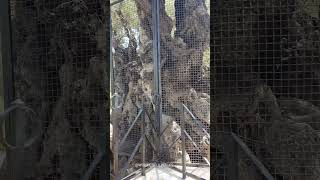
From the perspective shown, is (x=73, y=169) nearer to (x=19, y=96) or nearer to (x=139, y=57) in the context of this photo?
(x=19, y=96)

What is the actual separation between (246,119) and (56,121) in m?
0.95

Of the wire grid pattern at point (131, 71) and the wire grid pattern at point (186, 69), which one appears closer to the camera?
the wire grid pattern at point (131, 71)

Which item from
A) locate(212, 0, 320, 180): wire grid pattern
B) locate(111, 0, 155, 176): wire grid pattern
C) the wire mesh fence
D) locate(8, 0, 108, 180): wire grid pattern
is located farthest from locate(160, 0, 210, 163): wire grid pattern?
locate(8, 0, 108, 180): wire grid pattern

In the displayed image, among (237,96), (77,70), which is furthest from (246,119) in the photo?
(77,70)

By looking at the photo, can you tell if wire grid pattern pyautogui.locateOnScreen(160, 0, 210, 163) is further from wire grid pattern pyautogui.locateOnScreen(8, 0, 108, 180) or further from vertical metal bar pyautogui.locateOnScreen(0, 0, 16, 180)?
vertical metal bar pyautogui.locateOnScreen(0, 0, 16, 180)

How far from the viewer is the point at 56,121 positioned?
5.93 feet

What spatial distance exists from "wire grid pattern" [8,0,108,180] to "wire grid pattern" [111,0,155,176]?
442 mm

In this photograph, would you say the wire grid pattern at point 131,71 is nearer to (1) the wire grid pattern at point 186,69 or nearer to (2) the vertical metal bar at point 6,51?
(1) the wire grid pattern at point 186,69

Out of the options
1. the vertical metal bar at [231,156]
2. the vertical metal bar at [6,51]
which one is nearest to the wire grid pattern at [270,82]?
the vertical metal bar at [231,156]

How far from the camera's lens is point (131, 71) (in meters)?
2.69

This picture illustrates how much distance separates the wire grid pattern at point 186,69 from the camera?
8.44 ft

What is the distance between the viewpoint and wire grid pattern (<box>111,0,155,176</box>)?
2355 millimetres

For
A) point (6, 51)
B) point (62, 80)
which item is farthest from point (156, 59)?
point (6, 51)

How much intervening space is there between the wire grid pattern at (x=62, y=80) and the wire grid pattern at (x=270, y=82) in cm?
58
